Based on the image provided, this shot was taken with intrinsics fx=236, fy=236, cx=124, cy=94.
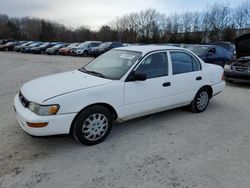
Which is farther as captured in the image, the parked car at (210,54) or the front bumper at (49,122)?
the parked car at (210,54)

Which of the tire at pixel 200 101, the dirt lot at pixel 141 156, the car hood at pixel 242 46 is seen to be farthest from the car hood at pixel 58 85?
the car hood at pixel 242 46

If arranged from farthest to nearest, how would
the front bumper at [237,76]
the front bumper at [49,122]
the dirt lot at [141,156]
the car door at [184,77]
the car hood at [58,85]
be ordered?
the front bumper at [237,76]
the car door at [184,77]
the car hood at [58,85]
the front bumper at [49,122]
the dirt lot at [141,156]

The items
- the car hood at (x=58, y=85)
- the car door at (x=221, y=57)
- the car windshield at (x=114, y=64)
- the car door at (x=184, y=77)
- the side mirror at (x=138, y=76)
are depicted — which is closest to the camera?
the car hood at (x=58, y=85)

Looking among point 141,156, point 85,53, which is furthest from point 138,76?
point 85,53

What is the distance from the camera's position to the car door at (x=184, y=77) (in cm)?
455

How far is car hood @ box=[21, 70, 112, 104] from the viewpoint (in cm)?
338

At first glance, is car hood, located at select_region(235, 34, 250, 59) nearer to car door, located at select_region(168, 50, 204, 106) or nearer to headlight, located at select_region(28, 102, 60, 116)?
Result: car door, located at select_region(168, 50, 204, 106)

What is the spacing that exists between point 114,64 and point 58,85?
A: 1147 millimetres

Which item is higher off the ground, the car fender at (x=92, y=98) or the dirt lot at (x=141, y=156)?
the car fender at (x=92, y=98)

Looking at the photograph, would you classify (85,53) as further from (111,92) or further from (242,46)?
(111,92)

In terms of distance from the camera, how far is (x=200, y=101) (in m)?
5.19

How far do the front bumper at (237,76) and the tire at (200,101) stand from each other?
127 inches

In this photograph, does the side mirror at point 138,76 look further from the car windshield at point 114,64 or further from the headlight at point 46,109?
the headlight at point 46,109

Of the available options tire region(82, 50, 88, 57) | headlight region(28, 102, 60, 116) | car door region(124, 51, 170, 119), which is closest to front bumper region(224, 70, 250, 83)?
car door region(124, 51, 170, 119)
